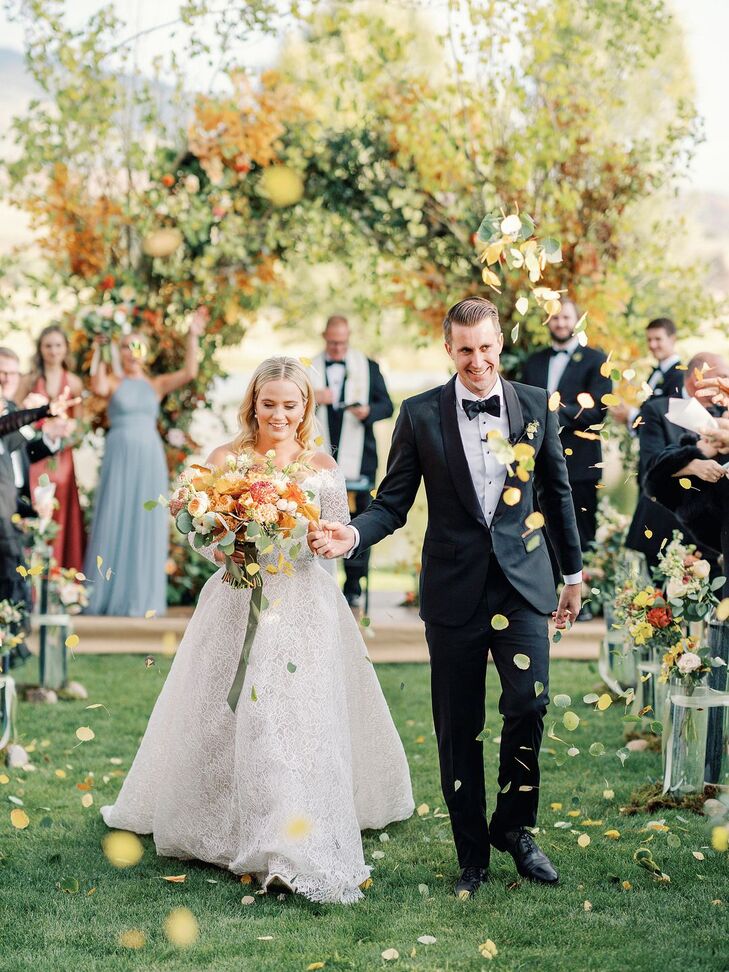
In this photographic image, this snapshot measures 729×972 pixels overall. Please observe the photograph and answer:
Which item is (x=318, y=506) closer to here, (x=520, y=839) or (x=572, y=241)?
(x=520, y=839)

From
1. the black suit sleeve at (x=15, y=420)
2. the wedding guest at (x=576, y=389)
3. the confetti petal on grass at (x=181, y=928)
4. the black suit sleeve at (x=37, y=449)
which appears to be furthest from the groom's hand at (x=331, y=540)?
the wedding guest at (x=576, y=389)

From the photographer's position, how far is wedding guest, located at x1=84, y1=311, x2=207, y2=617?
8555mm

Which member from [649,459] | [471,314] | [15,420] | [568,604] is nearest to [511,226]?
[471,314]

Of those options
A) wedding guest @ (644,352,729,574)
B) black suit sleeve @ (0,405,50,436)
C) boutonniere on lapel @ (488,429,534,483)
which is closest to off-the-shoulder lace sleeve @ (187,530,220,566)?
boutonniere on lapel @ (488,429,534,483)

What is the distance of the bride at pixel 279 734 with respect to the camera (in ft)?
12.9

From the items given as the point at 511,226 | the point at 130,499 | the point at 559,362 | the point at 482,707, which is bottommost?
the point at 482,707

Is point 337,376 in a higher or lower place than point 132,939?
higher

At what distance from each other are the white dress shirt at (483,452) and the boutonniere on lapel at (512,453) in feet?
0.37

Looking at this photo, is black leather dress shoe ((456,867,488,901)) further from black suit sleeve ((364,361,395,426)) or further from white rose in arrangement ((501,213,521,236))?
black suit sleeve ((364,361,395,426))

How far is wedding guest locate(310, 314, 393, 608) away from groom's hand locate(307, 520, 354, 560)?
4.63 meters

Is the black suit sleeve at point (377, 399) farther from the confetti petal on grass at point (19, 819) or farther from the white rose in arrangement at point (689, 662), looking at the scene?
the confetti petal on grass at point (19, 819)

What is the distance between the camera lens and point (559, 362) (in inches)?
317

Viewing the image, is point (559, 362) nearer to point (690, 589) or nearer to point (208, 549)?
point (690, 589)

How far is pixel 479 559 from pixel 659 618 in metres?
1.29
